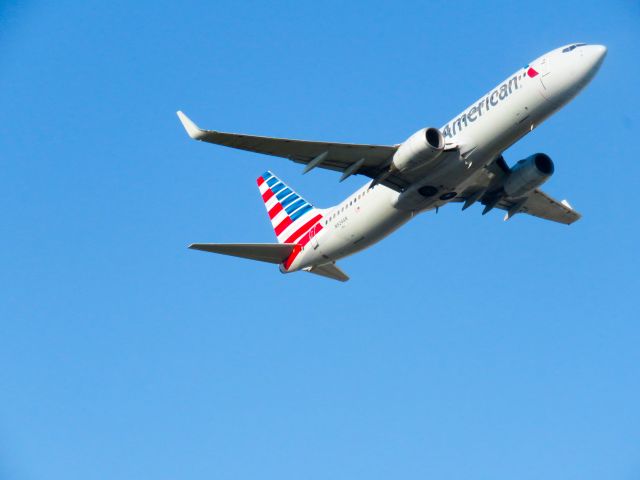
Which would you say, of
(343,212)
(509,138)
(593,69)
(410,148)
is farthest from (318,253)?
(593,69)

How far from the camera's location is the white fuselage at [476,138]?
121 ft

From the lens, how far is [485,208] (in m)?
45.1

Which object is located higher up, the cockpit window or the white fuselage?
the cockpit window

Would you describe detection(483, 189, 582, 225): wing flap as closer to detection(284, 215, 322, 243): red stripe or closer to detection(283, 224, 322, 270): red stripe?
Answer: detection(284, 215, 322, 243): red stripe

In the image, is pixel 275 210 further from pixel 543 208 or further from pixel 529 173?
pixel 529 173

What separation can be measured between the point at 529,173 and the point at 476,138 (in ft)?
17.0

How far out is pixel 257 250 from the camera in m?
45.2

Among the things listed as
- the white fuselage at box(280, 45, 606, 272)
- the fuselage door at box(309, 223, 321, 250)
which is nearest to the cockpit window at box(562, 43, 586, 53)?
the white fuselage at box(280, 45, 606, 272)

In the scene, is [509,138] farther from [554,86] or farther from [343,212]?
[343,212]

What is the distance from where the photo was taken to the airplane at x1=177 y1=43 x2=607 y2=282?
37.0m

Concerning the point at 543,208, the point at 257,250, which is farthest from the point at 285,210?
the point at 543,208

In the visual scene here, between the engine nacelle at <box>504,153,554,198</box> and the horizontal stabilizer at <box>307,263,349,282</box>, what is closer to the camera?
the engine nacelle at <box>504,153,554,198</box>

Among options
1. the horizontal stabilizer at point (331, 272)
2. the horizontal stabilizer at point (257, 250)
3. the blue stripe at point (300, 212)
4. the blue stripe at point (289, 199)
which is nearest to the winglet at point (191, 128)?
the horizontal stabilizer at point (257, 250)

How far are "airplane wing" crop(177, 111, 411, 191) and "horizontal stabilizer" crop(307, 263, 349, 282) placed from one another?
7.40 metres
